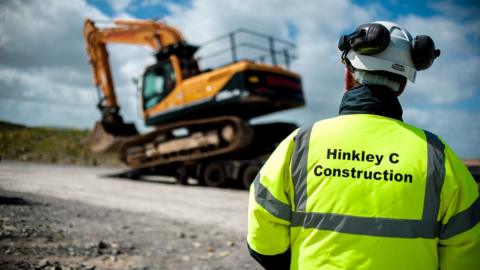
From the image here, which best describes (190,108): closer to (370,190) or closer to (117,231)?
(117,231)

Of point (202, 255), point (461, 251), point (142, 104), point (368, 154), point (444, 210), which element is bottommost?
point (202, 255)

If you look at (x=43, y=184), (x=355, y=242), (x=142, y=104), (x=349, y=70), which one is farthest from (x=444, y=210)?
(x=142, y=104)

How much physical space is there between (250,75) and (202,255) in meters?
6.54

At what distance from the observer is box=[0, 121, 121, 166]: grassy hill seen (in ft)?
51.1

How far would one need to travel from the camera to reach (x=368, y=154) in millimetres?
1378

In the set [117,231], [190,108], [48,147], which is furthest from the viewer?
[48,147]

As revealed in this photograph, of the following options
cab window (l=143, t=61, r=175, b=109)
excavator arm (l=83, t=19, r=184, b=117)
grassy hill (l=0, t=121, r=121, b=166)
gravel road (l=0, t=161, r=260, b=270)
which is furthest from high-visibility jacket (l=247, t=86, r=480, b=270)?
grassy hill (l=0, t=121, r=121, b=166)

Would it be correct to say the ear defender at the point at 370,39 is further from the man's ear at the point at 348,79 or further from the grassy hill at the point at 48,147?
the grassy hill at the point at 48,147

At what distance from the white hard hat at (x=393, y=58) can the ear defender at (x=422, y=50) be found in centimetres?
2

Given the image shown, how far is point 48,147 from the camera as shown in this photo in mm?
19000

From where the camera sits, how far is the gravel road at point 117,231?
3746 millimetres

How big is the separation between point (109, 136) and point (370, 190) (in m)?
13.7

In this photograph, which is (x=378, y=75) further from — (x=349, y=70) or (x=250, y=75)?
(x=250, y=75)

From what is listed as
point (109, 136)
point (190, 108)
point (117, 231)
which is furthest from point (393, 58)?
point (109, 136)
